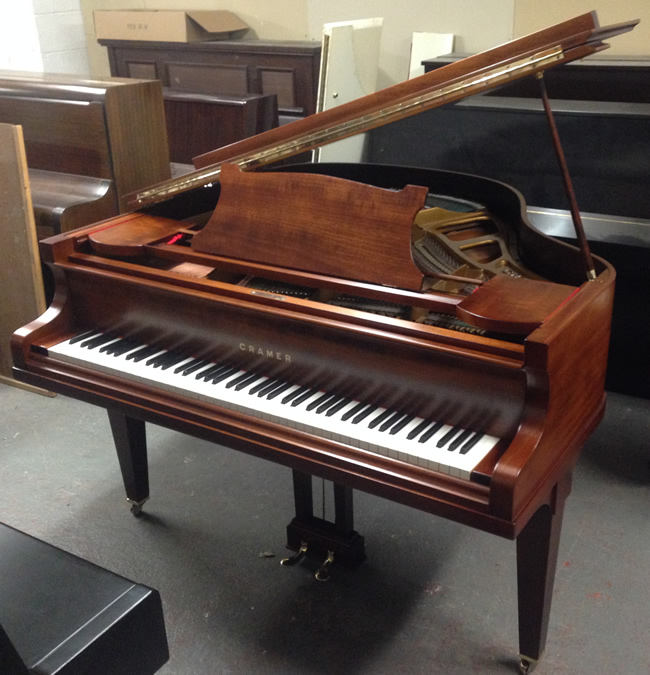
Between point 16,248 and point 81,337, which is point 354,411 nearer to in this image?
point 81,337

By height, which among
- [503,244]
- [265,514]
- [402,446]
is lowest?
[265,514]

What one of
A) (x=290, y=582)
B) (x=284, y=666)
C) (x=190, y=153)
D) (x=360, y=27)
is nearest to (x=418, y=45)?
(x=360, y=27)

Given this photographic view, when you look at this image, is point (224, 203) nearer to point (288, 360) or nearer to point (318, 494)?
point (288, 360)

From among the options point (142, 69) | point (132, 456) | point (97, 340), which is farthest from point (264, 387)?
point (142, 69)

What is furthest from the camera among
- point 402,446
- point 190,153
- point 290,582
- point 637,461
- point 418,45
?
point 418,45

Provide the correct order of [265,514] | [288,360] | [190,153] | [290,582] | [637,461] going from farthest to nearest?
1. [190,153]
2. [637,461]
3. [265,514]
4. [290,582]
5. [288,360]

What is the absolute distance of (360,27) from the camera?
4.10 metres

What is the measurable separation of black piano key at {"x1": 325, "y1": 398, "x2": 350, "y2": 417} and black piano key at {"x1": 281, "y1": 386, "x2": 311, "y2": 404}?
4.2 inches

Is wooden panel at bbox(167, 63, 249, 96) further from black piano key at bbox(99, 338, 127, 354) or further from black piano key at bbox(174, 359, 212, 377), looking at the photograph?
black piano key at bbox(174, 359, 212, 377)

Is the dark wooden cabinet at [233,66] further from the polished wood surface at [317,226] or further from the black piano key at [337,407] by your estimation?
A: the black piano key at [337,407]

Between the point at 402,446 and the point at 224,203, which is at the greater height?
the point at 224,203

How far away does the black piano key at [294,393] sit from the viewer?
1.87m

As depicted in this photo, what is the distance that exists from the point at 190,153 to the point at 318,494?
210 centimetres

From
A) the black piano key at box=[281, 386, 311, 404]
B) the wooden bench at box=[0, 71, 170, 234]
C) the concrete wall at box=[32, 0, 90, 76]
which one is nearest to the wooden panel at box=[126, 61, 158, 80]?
the concrete wall at box=[32, 0, 90, 76]
